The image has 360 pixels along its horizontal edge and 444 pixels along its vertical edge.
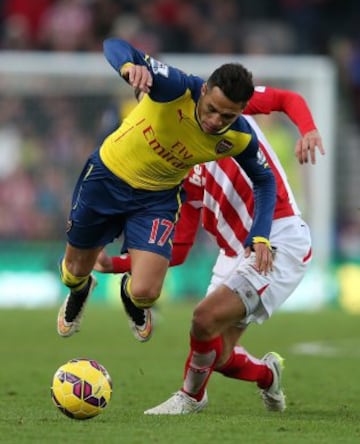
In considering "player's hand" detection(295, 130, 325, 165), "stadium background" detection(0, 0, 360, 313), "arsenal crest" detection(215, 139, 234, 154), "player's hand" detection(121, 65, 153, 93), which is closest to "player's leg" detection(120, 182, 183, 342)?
"arsenal crest" detection(215, 139, 234, 154)

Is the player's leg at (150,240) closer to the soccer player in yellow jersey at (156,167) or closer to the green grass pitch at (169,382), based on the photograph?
the soccer player in yellow jersey at (156,167)

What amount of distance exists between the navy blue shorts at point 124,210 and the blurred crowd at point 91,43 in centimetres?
1042

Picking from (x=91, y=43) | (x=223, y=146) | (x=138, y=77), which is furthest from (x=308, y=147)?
(x=91, y=43)

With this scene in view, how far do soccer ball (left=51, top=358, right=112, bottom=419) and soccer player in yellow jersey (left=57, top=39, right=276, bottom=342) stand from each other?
40.4 inches

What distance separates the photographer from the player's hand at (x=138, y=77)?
755cm

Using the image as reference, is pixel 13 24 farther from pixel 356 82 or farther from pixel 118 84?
pixel 356 82

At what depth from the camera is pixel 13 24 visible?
21750 mm

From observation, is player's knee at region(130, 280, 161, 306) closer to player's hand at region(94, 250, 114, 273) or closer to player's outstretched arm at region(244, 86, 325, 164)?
player's hand at region(94, 250, 114, 273)

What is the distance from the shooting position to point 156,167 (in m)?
8.52

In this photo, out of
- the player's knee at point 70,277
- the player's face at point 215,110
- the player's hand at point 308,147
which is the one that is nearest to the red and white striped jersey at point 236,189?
the player's hand at point 308,147

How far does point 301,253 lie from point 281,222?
9.7 inches

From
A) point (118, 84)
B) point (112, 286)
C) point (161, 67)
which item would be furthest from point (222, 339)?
Answer: point (118, 84)

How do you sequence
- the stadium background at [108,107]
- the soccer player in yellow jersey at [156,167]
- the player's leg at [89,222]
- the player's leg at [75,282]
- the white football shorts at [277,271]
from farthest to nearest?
the stadium background at [108,107] → the player's leg at [75,282] → the player's leg at [89,222] → the white football shorts at [277,271] → the soccer player in yellow jersey at [156,167]

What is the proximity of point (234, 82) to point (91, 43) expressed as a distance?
44.9ft
